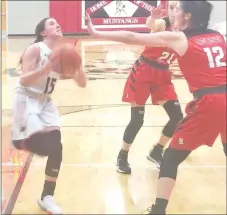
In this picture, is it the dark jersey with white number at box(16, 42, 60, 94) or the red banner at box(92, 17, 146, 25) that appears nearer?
Result: the dark jersey with white number at box(16, 42, 60, 94)

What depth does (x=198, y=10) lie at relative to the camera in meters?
1.17

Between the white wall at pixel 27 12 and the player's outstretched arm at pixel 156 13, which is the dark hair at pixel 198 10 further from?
the white wall at pixel 27 12

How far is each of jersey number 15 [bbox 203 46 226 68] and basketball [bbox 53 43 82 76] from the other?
2.04 ft

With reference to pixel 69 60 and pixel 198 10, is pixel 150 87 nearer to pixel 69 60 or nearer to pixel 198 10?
pixel 198 10

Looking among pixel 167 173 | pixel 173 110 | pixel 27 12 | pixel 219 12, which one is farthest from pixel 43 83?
pixel 219 12

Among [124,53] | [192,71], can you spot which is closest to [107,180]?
[192,71]

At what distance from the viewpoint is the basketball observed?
2.48ft

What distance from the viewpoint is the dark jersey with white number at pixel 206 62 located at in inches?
52.0

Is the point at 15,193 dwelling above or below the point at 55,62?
below

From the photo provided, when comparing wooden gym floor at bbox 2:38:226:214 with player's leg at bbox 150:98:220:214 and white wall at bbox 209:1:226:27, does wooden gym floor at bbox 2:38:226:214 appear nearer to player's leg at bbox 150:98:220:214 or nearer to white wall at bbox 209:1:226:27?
player's leg at bbox 150:98:220:214

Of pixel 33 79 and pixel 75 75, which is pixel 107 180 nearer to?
pixel 33 79

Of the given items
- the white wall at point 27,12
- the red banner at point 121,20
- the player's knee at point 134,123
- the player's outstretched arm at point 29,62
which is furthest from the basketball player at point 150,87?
the white wall at point 27,12

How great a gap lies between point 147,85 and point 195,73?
718 mm

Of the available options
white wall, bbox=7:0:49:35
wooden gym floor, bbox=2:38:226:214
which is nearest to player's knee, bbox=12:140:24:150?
wooden gym floor, bbox=2:38:226:214
